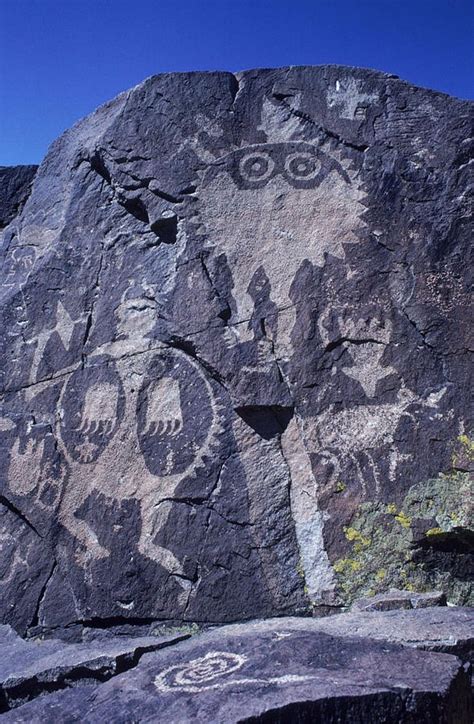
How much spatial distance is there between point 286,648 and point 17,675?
772 millimetres

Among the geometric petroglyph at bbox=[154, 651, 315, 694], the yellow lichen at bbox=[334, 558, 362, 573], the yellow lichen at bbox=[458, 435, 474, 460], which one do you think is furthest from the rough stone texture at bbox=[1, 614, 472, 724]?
the yellow lichen at bbox=[458, 435, 474, 460]

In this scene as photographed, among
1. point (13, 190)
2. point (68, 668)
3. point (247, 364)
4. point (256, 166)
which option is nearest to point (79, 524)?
point (68, 668)

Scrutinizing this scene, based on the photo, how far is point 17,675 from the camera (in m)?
2.01

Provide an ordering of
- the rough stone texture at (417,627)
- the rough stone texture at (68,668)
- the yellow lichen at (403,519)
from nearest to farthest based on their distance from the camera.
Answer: the rough stone texture at (417,627), the rough stone texture at (68,668), the yellow lichen at (403,519)

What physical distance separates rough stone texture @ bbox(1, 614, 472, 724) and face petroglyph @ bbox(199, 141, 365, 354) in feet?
3.20

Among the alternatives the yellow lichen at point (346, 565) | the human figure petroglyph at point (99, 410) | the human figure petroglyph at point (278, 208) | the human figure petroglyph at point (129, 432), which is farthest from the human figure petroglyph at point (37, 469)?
the yellow lichen at point (346, 565)

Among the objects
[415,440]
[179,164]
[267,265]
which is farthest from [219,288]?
[415,440]

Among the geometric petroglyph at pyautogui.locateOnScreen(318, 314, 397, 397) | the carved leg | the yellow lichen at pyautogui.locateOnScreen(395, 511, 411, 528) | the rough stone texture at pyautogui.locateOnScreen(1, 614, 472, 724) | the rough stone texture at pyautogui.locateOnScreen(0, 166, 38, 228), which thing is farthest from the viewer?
the rough stone texture at pyautogui.locateOnScreen(0, 166, 38, 228)

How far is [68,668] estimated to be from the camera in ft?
6.52

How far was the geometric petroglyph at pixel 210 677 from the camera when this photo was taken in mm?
1498

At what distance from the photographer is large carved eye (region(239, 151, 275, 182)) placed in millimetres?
2527

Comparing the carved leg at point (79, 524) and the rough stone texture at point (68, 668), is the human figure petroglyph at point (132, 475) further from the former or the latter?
the rough stone texture at point (68, 668)

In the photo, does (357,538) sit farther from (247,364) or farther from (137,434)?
(137,434)

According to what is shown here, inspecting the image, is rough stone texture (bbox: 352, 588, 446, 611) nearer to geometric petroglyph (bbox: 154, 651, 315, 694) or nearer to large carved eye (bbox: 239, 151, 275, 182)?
geometric petroglyph (bbox: 154, 651, 315, 694)
